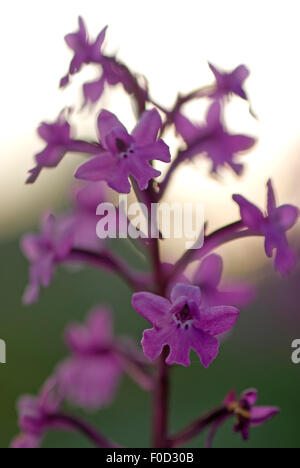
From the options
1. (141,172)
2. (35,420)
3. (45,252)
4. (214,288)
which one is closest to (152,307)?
(141,172)

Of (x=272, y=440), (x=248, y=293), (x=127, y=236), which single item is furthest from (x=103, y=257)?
(x=272, y=440)

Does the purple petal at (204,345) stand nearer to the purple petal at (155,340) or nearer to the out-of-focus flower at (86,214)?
the purple petal at (155,340)

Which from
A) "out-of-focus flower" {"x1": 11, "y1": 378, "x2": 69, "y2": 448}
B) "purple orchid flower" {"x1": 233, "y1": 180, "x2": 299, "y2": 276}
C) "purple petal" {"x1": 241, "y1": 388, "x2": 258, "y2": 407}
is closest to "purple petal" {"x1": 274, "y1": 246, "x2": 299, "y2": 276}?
"purple orchid flower" {"x1": 233, "y1": 180, "x2": 299, "y2": 276}

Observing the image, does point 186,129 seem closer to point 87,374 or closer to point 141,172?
point 141,172

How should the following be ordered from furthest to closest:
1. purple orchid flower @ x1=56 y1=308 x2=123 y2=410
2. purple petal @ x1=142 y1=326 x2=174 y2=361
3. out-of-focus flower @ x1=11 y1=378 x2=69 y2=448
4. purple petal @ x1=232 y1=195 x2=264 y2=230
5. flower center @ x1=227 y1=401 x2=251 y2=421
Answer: purple orchid flower @ x1=56 y1=308 x2=123 y2=410, out-of-focus flower @ x1=11 y1=378 x2=69 y2=448, flower center @ x1=227 y1=401 x2=251 y2=421, purple petal @ x1=232 y1=195 x2=264 y2=230, purple petal @ x1=142 y1=326 x2=174 y2=361

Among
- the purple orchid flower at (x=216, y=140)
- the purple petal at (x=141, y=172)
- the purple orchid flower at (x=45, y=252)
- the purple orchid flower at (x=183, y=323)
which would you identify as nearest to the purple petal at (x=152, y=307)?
the purple orchid flower at (x=183, y=323)

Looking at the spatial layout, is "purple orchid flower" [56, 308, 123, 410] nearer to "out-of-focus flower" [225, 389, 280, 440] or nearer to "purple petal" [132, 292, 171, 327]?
"out-of-focus flower" [225, 389, 280, 440]
